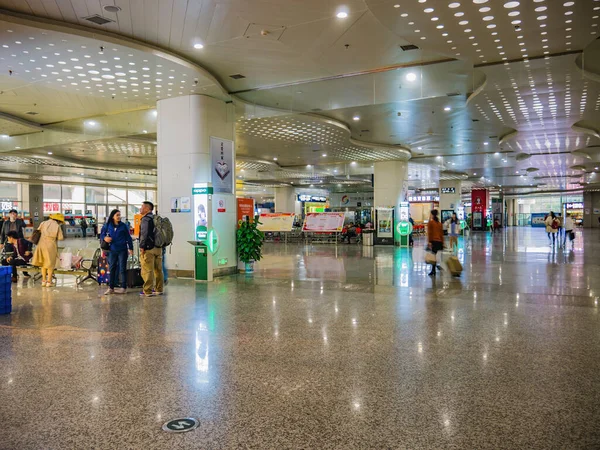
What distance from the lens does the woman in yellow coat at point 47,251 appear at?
34.2 feet

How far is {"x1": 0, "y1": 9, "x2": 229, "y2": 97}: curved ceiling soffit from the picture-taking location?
6.94m

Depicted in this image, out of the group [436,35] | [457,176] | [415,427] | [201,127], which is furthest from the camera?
[457,176]

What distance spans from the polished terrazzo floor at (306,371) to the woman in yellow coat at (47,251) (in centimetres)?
186

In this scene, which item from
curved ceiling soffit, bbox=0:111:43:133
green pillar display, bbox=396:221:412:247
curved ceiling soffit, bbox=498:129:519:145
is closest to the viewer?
curved ceiling soffit, bbox=0:111:43:133

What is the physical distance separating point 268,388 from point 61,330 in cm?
371

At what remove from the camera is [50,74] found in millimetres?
9453

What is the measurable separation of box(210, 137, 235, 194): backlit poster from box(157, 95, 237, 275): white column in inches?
5.9

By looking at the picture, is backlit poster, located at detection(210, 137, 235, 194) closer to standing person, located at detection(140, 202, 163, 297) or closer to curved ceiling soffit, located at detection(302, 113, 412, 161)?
standing person, located at detection(140, 202, 163, 297)

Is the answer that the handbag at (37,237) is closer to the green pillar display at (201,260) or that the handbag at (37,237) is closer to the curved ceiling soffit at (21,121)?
the green pillar display at (201,260)

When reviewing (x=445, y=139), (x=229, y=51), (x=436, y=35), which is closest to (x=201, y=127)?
(x=229, y=51)

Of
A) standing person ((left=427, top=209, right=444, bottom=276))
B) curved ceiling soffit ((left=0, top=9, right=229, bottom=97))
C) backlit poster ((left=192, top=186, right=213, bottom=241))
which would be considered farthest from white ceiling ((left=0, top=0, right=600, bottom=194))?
standing person ((left=427, top=209, right=444, bottom=276))

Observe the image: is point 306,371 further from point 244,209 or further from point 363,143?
point 363,143

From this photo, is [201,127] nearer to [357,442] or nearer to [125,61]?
[125,61]

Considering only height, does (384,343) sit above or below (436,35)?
below
